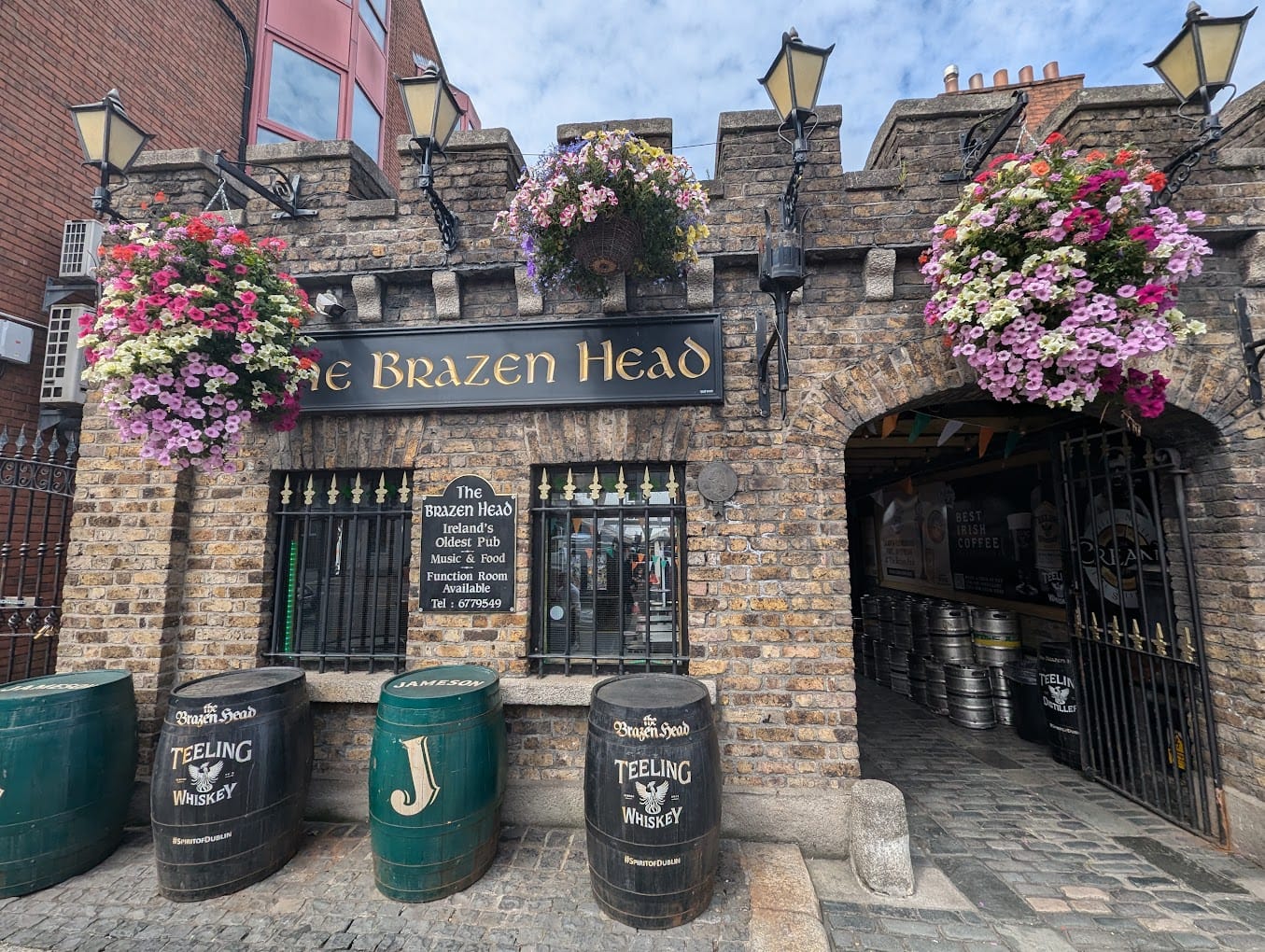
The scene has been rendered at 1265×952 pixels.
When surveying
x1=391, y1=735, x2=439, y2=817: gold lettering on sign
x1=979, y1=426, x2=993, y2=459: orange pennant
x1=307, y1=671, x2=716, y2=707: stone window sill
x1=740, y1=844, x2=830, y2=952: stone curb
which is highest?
x1=979, y1=426, x2=993, y2=459: orange pennant

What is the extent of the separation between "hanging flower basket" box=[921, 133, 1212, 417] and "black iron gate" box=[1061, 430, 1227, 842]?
4.39 feet

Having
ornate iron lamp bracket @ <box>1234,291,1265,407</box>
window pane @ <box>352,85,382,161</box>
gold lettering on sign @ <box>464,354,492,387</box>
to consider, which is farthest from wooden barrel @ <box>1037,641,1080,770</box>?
window pane @ <box>352,85,382,161</box>

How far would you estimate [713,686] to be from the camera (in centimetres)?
362

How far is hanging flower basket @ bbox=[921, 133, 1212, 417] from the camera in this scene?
115 inches

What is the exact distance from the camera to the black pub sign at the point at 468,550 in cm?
394

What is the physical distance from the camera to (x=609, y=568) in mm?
4027

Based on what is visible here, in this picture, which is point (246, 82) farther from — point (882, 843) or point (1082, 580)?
point (1082, 580)

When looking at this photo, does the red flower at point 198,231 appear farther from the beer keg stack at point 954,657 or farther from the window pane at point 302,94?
the window pane at point 302,94

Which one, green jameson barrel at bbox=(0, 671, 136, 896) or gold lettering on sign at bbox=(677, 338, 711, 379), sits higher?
gold lettering on sign at bbox=(677, 338, 711, 379)

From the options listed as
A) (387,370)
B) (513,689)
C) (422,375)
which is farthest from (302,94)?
(513,689)

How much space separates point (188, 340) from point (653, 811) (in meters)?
3.72

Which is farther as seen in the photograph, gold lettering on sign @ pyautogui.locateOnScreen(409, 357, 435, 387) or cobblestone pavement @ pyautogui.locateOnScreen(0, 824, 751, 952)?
gold lettering on sign @ pyautogui.locateOnScreen(409, 357, 435, 387)

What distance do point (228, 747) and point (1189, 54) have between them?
7007 millimetres

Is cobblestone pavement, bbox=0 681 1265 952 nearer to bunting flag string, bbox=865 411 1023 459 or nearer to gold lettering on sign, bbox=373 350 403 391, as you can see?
bunting flag string, bbox=865 411 1023 459
